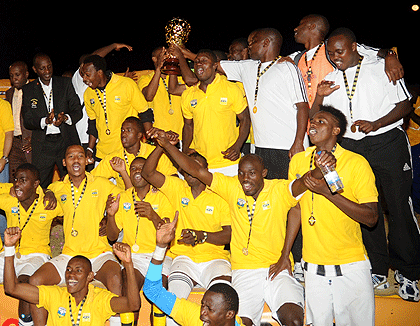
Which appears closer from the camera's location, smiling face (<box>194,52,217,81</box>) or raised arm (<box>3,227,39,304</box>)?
raised arm (<box>3,227,39,304</box>)

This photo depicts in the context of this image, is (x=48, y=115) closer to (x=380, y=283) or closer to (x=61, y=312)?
(x=61, y=312)

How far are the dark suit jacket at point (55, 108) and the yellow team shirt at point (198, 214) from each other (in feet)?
5.88

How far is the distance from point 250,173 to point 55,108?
2.97 m

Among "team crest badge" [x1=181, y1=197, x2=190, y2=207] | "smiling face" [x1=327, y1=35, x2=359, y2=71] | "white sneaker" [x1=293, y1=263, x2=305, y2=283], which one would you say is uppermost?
"smiling face" [x1=327, y1=35, x2=359, y2=71]

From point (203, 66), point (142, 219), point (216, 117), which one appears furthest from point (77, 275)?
point (203, 66)

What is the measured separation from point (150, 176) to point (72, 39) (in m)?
5.29

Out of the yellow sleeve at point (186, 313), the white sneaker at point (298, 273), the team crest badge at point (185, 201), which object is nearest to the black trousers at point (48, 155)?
the team crest badge at point (185, 201)

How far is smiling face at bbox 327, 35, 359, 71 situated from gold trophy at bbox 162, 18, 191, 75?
2.13 m

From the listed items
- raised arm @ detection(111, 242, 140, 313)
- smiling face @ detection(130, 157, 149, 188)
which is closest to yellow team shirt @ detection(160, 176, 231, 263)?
smiling face @ detection(130, 157, 149, 188)

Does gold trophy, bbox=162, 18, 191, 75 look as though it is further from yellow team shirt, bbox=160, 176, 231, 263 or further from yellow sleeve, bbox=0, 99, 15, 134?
yellow sleeve, bbox=0, 99, 15, 134

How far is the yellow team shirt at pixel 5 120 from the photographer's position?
6.16 meters

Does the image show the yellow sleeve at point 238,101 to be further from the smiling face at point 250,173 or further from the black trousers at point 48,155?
the black trousers at point 48,155

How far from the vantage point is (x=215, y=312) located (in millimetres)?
3318

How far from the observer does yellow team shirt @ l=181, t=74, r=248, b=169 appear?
5.17 meters
